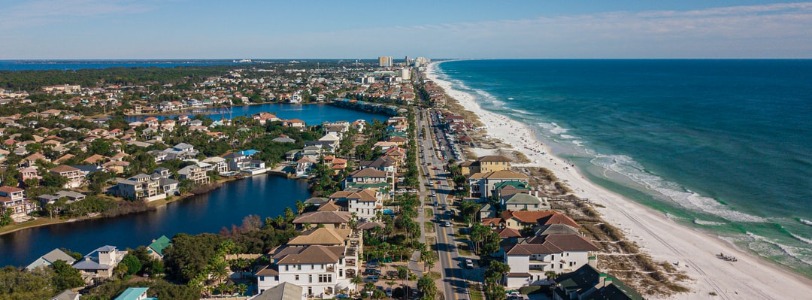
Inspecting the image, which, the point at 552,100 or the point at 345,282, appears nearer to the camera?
the point at 345,282

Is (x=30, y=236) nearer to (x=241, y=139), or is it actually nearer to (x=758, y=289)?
(x=241, y=139)

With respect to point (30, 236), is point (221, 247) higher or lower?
higher

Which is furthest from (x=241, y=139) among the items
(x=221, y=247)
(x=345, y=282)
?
(x=345, y=282)

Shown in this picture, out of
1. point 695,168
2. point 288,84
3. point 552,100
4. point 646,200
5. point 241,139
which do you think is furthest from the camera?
point 288,84

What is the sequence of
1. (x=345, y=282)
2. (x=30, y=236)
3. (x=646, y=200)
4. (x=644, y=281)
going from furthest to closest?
(x=646, y=200) → (x=30, y=236) → (x=644, y=281) → (x=345, y=282)

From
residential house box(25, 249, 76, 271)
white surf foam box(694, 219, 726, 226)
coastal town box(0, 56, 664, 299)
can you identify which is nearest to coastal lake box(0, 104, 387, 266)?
coastal town box(0, 56, 664, 299)

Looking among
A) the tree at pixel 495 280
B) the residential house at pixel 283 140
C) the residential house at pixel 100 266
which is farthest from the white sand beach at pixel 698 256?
the residential house at pixel 283 140

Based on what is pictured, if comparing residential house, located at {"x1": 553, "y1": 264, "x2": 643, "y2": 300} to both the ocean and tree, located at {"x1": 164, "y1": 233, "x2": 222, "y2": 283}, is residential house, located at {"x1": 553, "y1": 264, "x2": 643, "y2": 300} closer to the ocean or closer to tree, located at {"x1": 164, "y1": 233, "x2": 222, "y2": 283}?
the ocean
